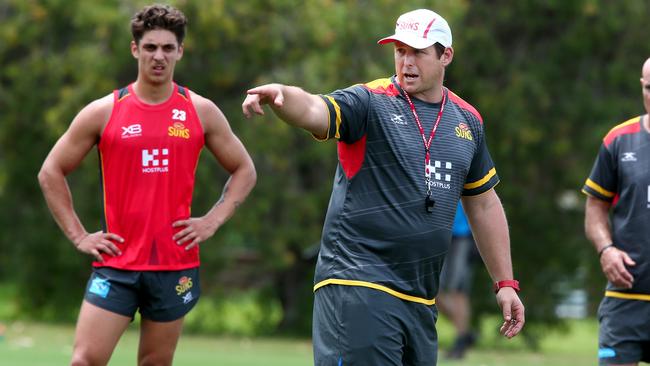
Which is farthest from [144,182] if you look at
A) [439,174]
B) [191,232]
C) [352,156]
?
[439,174]

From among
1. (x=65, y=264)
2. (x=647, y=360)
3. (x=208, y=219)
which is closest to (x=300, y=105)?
(x=208, y=219)

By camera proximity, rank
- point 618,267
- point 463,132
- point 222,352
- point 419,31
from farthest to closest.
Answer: point 222,352 → point 618,267 → point 463,132 → point 419,31

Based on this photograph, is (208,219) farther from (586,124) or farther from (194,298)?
(586,124)

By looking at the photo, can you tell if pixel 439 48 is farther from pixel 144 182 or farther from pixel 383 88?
pixel 144 182

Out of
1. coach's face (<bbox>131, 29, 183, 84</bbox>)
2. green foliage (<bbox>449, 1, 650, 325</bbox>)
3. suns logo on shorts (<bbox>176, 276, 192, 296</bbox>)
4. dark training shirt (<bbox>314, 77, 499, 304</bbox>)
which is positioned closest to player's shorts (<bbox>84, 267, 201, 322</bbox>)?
suns logo on shorts (<bbox>176, 276, 192, 296</bbox>)

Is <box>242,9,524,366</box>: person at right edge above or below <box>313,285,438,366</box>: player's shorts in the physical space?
above

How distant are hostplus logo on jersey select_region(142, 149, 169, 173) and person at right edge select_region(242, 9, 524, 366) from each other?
1589mm

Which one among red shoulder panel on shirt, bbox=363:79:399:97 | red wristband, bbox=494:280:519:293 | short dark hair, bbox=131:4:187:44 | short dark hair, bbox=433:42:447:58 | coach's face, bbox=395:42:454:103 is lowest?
red wristband, bbox=494:280:519:293

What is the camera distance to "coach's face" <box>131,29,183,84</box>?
743cm

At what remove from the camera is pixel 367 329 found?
5.80 metres

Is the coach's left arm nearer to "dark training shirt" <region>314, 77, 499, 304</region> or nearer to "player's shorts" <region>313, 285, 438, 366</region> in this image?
"dark training shirt" <region>314, 77, 499, 304</region>

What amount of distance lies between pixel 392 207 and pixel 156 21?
7.48ft

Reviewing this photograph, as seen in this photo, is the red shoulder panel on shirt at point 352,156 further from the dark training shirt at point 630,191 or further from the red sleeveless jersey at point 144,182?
the dark training shirt at point 630,191

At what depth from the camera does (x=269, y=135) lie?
48.9ft
